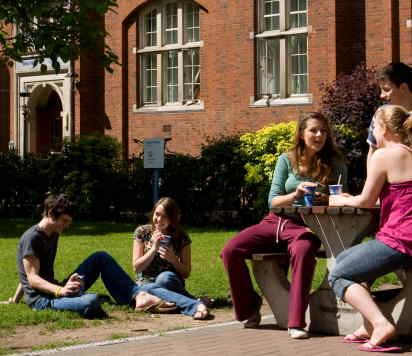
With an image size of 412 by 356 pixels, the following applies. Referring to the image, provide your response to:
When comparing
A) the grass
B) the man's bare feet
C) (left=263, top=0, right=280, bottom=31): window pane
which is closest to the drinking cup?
the man's bare feet

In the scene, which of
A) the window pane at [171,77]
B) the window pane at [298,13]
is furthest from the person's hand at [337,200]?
the window pane at [171,77]

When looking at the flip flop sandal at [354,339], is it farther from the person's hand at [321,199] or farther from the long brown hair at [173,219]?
the long brown hair at [173,219]

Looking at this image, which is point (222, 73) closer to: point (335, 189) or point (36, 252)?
point (36, 252)

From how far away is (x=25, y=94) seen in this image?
3025 cm

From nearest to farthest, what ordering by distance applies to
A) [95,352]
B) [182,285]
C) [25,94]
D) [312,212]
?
[95,352], [312,212], [182,285], [25,94]

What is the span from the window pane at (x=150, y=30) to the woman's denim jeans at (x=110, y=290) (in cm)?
1788

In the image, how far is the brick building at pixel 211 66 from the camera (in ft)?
77.2

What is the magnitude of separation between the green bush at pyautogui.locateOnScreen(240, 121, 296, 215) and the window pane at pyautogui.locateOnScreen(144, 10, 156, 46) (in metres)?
7.24

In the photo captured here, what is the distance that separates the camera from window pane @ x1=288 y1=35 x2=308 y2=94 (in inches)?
961

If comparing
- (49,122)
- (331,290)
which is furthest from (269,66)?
(331,290)

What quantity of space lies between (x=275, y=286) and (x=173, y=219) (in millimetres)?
1554

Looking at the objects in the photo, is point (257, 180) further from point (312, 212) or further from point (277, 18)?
point (312, 212)

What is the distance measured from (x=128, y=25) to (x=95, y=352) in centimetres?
2075

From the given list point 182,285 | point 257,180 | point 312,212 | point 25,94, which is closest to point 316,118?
point 312,212
